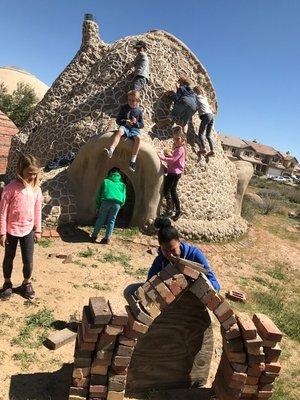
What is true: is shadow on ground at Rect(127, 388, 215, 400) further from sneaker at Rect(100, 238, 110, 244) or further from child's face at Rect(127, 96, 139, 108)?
child's face at Rect(127, 96, 139, 108)

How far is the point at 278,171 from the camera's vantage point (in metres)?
77.4

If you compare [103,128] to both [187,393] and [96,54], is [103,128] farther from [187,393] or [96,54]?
[187,393]

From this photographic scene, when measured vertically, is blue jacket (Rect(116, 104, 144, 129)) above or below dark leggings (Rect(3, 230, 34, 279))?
above

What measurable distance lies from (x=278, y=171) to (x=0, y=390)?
259 feet

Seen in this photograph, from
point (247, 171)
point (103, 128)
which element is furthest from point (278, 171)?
point (103, 128)

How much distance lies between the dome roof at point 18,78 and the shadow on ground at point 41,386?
57.3 meters

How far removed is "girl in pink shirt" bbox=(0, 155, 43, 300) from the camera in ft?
15.6

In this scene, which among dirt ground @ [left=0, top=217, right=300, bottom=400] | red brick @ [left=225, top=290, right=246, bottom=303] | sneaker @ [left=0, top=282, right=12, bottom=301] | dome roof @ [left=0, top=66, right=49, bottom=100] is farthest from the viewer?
dome roof @ [left=0, top=66, right=49, bottom=100]

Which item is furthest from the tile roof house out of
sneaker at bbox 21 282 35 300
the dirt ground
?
sneaker at bbox 21 282 35 300

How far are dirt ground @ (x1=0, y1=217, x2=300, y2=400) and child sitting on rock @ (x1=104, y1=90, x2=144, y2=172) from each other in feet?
6.39

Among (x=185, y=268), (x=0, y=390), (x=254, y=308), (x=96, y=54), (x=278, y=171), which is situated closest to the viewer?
(x=185, y=268)

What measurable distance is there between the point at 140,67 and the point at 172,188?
3.37 metres

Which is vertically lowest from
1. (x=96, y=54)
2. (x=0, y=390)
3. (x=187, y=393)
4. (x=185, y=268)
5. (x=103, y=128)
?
(x=0, y=390)

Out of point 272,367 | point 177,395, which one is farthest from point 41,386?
point 272,367
